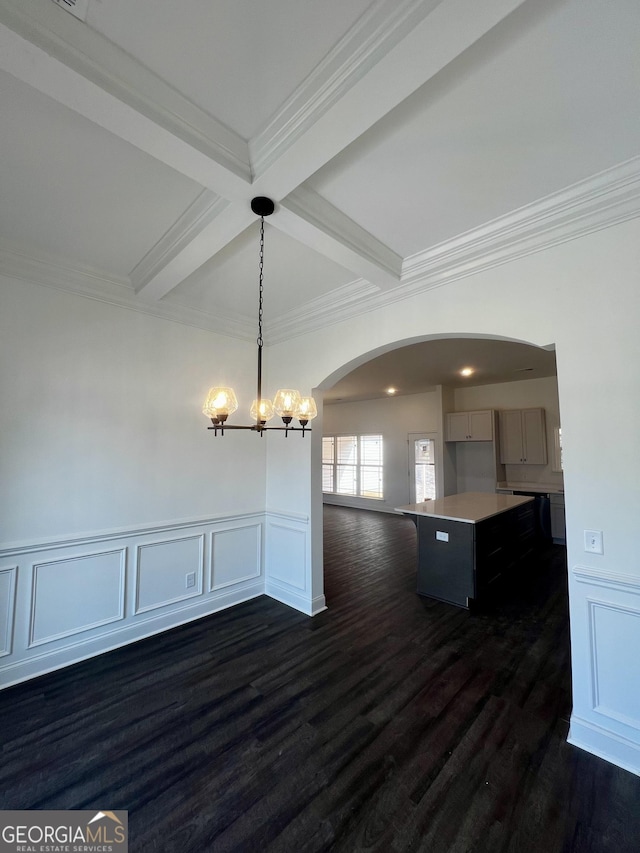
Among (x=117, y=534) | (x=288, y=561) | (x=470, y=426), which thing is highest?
(x=470, y=426)

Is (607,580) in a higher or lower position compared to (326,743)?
higher

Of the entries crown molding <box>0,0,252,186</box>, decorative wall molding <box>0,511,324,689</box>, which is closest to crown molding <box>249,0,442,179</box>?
crown molding <box>0,0,252,186</box>

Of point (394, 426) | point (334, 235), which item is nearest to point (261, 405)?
point (334, 235)

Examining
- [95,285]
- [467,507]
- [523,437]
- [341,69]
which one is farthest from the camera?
[523,437]

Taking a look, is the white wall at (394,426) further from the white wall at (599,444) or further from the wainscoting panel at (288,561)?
the white wall at (599,444)

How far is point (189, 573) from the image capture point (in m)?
3.27

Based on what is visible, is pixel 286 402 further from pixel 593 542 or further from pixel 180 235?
pixel 593 542

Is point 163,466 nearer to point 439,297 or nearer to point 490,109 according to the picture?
point 439,297

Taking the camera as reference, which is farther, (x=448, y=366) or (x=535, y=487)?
(x=535, y=487)

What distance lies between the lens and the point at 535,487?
6.10 m

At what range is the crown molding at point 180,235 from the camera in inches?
75.8

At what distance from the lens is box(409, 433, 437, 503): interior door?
25.1 feet

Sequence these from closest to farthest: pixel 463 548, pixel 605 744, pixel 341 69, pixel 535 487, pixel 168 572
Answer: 1. pixel 341 69
2. pixel 605 744
3. pixel 168 572
4. pixel 463 548
5. pixel 535 487

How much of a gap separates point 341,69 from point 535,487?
6607mm
